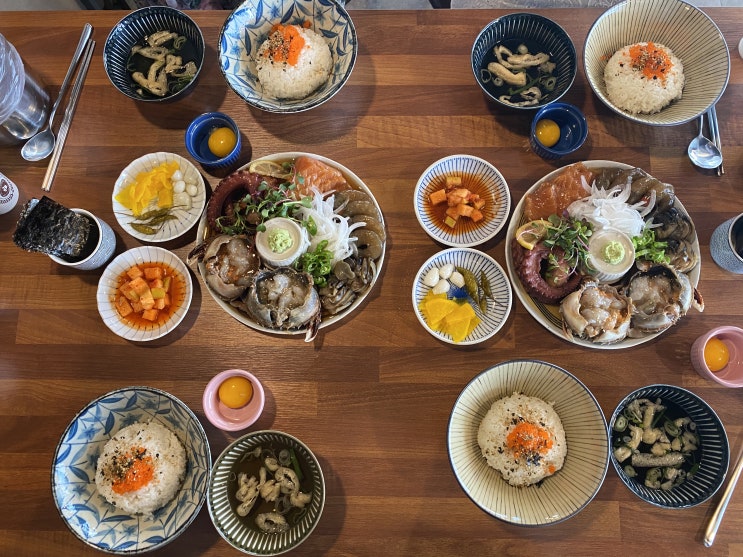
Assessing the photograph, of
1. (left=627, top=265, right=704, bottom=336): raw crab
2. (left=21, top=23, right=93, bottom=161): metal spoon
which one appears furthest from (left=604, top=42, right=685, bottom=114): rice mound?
(left=21, top=23, right=93, bottom=161): metal spoon

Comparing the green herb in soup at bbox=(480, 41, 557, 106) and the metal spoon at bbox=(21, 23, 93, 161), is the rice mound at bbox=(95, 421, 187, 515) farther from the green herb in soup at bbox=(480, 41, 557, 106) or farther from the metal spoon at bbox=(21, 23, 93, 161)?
the green herb in soup at bbox=(480, 41, 557, 106)

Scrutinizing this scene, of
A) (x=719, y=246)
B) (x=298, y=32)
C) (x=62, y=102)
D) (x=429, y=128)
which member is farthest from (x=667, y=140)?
(x=62, y=102)

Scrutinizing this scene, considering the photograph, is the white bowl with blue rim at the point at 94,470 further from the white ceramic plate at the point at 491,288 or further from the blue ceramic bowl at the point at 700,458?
the blue ceramic bowl at the point at 700,458

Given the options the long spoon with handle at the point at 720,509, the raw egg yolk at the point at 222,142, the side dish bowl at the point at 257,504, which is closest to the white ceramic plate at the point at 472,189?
the raw egg yolk at the point at 222,142

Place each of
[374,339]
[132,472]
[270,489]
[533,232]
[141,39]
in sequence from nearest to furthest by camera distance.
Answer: [132,472]
[270,489]
[533,232]
[374,339]
[141,39]

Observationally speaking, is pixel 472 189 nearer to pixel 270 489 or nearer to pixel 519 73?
pixel 519 73

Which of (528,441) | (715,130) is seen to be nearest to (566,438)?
(528,441)
